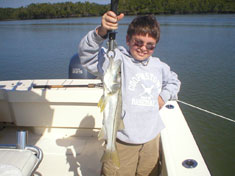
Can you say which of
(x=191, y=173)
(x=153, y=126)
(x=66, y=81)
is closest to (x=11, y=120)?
(x=66, y=81)

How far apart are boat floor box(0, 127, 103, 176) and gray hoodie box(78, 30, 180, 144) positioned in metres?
1.32

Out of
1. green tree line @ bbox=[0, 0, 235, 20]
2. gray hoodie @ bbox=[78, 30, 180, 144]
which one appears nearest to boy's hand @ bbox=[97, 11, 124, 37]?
gray hoodie @ bbox=[78, 30, 180, 144]

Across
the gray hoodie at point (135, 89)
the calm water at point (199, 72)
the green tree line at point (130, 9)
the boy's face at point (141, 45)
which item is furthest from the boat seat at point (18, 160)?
the green tree line at point (130, 9)

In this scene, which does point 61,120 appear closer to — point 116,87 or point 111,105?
point 111,105

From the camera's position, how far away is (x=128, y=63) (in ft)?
7.17

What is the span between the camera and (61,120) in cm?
374

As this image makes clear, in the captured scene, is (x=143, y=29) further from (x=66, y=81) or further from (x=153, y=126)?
(x=66, y=81)

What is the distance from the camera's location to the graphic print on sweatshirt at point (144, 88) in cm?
215

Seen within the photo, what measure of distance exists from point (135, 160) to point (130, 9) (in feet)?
196

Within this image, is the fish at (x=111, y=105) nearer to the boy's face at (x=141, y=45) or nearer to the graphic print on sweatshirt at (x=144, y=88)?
the graphic print on sweatshirt at (x=144, y=88)

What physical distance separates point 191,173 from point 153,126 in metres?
0.57

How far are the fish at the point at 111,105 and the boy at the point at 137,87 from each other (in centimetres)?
29

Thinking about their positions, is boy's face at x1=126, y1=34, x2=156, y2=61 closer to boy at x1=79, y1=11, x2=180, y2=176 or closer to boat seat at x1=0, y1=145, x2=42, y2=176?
boy at x1=79, y1=11, x2=180, y2=176

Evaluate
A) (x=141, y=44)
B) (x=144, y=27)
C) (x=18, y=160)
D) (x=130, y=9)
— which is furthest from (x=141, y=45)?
(x=130, y=9)
